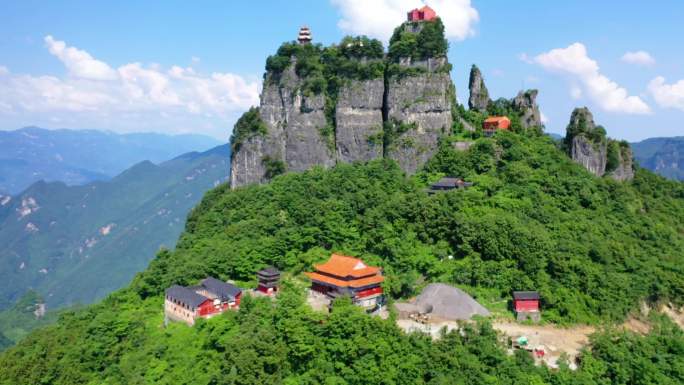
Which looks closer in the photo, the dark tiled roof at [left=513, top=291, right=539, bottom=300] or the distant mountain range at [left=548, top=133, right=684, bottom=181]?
the dark tiled roof at [left=513, top=291, right=539, bottom=300]

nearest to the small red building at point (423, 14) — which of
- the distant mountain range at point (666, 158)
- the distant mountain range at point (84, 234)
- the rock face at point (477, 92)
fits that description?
the rock face at point (477, 92)

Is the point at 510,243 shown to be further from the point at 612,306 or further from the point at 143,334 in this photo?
the point at 143,334

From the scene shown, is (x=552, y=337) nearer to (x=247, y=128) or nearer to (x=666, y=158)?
(x=247, y=128)

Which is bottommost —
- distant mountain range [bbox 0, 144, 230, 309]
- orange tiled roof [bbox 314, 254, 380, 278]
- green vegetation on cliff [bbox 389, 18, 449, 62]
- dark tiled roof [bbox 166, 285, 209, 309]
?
distant mountain range [bbox 0, 144, 230, 309]

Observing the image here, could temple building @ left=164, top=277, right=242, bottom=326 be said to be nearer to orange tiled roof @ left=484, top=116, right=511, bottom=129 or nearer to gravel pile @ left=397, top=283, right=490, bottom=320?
gravel pile @ left=397, top=283, right=490, bottom=320

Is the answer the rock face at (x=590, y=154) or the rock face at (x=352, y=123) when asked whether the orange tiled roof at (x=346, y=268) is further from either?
the rock face at (x=590, y=154)

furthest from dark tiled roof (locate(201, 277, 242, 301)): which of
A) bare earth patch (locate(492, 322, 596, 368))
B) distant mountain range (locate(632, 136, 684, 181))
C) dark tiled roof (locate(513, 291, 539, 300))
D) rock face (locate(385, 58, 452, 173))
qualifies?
distant mountain range (locate(632, 136, 684, 181))
